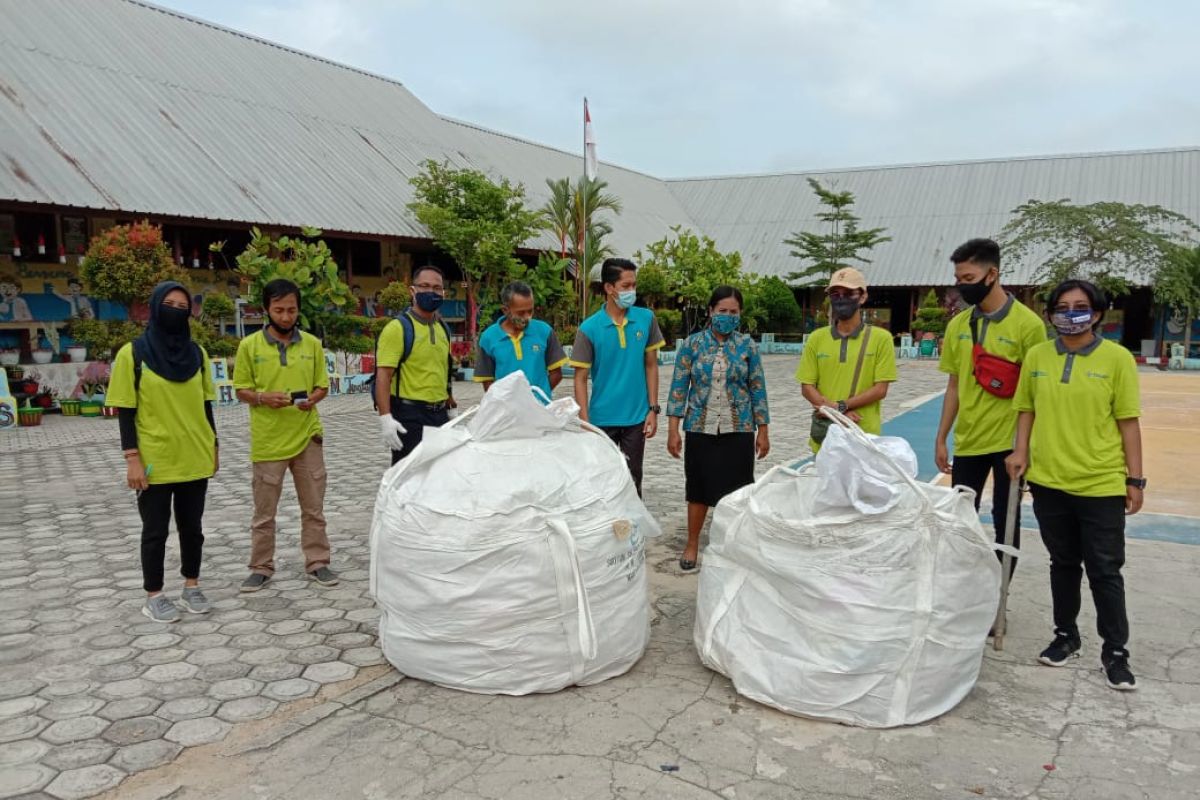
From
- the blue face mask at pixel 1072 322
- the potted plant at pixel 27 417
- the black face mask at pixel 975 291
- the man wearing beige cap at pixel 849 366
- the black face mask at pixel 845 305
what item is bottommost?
the potted plant at pixel 27 417

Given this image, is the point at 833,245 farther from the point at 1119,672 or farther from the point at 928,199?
the point at 1119,672

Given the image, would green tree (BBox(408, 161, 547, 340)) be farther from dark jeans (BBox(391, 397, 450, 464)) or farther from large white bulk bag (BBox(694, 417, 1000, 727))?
large white bulk bag (BBox(694, 417, 1000, 727))

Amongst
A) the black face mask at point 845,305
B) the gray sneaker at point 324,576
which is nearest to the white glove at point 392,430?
the gray sneaker at point 324,576

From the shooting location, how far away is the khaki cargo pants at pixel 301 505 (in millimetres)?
4586

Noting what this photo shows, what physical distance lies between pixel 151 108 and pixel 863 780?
677 inches

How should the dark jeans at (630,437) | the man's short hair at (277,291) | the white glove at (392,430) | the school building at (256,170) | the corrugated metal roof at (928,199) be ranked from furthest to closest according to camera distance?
1. the corrugated metal roof at (928,199)
2. the school building at (256,170)
3. the dark jeans at (630,437)
4. the white glove at (392,430)
5. the man's short hair at (277,291)

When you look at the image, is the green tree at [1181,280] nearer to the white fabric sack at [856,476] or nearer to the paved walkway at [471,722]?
the paved walkway at [471,722]

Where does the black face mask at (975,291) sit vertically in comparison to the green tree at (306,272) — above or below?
below

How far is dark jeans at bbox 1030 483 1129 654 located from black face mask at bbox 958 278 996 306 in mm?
909

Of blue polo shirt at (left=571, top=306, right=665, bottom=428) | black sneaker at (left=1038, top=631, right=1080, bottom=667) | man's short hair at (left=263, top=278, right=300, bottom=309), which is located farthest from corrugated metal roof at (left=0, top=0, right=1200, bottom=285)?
black sneaker at (left=1038, top=631, right=1080, bottom=667)

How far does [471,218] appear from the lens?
18812 millimetres

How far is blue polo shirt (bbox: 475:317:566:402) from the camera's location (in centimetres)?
513

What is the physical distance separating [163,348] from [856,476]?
3285 millimetres

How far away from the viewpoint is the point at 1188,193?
27375mm
